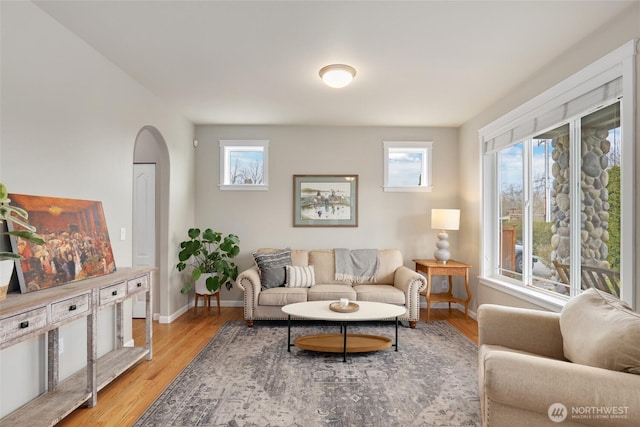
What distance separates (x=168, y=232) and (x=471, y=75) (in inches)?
150

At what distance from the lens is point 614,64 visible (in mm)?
2531

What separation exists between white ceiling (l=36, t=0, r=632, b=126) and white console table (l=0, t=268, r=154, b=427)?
6.06ft

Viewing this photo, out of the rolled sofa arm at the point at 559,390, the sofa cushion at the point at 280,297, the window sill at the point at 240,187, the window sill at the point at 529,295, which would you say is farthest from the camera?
the window sill at the point at 240,187

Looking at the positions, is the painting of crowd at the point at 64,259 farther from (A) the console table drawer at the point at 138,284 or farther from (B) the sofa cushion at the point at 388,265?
(B) the sofa cushion at the point at 388,265

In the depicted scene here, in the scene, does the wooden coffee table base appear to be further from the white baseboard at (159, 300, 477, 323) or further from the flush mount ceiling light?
the flush mount ceiling light

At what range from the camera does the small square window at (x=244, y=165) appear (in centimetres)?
534

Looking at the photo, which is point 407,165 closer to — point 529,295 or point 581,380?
point 529,295

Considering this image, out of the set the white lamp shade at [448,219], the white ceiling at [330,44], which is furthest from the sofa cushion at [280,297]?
the white ceiling at [330,44]

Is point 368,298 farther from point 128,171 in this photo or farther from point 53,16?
point 53,16

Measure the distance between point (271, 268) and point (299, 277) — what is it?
375 mm

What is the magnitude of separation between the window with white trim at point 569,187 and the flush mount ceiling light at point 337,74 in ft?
5.85

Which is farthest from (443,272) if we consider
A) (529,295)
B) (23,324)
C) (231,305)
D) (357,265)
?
(23,324)

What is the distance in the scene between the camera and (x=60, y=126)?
103 inches

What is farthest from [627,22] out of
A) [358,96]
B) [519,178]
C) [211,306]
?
[211,306]
